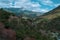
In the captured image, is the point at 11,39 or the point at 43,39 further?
the point at 43,39

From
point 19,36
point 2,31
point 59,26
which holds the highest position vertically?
point 2,31

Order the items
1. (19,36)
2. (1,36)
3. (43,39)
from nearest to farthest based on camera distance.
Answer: (1,36), (19,36), (43,39)

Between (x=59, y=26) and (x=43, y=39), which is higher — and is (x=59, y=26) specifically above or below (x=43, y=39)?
below

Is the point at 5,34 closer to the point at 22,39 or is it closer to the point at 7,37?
the point at 7,37

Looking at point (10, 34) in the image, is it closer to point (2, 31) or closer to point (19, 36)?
point (2, 31)

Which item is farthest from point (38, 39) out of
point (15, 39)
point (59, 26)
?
point (59, 26)

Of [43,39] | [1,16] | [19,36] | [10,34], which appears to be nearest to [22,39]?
[19,36]

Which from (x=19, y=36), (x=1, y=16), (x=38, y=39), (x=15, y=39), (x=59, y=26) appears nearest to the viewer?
(x=15, y=39)

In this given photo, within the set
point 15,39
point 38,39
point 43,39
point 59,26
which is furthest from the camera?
point 59,26

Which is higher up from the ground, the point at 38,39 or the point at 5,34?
the point at 5,34
